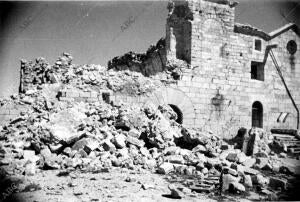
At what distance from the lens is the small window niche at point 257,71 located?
1415 centimetres

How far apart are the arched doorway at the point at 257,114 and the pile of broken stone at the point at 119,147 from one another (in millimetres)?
4372

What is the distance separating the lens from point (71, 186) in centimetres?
552

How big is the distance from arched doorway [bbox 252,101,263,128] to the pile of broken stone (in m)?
4.37

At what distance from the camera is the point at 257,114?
14.1 meters

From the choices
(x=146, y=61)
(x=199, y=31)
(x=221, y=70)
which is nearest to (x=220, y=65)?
(x=221, y=70)

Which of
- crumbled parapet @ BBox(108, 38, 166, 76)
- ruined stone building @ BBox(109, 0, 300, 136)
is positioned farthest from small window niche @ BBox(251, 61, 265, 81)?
crumbled parapet @ BBox(108, 38, 166, 76)

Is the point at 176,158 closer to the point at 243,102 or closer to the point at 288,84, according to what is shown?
the point at 243,102

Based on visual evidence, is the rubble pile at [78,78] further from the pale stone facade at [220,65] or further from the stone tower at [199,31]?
the stone tower at [199,31]

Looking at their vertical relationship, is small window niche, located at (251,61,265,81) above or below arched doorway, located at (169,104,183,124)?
above

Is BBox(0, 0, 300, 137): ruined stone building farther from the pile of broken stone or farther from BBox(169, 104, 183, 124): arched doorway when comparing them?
the pile of broken stone

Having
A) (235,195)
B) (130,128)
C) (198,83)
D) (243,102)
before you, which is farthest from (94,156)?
(243,102)

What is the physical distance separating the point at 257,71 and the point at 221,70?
2.85m

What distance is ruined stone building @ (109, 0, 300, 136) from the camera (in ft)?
39.4

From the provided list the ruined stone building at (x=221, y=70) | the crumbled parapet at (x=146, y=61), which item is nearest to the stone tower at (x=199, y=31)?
the ruined stone building at (x=221, y=70)
